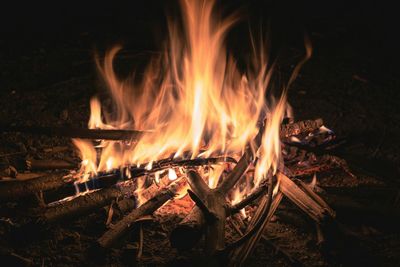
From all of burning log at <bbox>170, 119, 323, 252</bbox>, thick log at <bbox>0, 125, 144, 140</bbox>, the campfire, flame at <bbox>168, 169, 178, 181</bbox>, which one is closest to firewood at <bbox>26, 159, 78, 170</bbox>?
the campfire

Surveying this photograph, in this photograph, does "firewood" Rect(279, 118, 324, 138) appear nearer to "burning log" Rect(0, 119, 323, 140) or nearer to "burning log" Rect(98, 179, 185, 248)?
"burning log" Rect(0, 119, 323, 140)

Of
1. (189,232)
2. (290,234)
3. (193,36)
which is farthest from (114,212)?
(193,36)

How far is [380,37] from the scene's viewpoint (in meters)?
7.10

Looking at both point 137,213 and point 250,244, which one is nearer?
point 250,244

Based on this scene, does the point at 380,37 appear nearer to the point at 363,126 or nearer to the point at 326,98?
the point at 326,98

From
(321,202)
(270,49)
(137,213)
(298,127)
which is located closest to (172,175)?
(137,213)

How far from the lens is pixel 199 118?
10.7 feet

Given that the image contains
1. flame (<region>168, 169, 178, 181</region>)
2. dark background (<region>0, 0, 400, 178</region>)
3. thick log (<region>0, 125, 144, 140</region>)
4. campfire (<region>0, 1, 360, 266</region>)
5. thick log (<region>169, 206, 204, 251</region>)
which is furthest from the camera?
dark background (<region>0, 0, 400, 178</region>)

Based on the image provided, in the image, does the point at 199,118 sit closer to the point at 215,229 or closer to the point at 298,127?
the point at 298,127

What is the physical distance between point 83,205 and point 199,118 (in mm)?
1163

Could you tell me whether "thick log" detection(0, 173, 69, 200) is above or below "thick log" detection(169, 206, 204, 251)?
above

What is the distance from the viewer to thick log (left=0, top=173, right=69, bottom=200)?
2533 mm

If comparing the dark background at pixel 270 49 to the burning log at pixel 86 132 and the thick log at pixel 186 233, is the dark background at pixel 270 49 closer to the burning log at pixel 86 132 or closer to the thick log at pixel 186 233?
the burning log at pixel 86 132

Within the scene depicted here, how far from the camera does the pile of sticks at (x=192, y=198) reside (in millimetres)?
2289
